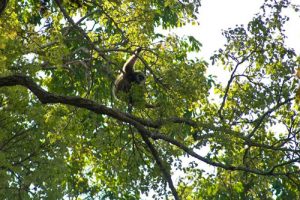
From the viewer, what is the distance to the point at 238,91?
14.3m

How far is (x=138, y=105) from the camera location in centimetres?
1007

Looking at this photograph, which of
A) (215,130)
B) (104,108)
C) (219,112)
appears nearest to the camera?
(104,108)

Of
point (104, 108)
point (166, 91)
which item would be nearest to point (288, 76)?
point (166, 91)

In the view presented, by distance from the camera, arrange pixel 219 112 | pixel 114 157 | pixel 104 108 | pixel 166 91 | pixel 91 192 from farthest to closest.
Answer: pixel 91 192, pixel 114 157, pixel 219 112, pixel 166 91, pixel 104 108

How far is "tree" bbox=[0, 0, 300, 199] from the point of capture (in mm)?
10570

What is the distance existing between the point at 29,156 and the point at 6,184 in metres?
1.11

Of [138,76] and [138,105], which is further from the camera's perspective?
[138,76]

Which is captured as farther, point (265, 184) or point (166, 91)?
point (265, 184)

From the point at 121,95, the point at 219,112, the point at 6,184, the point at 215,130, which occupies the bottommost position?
the point at 215,130

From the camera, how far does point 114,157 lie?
46.0ft

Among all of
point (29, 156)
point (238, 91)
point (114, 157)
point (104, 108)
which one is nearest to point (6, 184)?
point (29, 156)

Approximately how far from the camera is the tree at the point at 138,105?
1057 cm

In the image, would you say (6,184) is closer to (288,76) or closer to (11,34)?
(11,34)

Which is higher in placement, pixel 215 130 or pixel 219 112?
pixel 219 112
